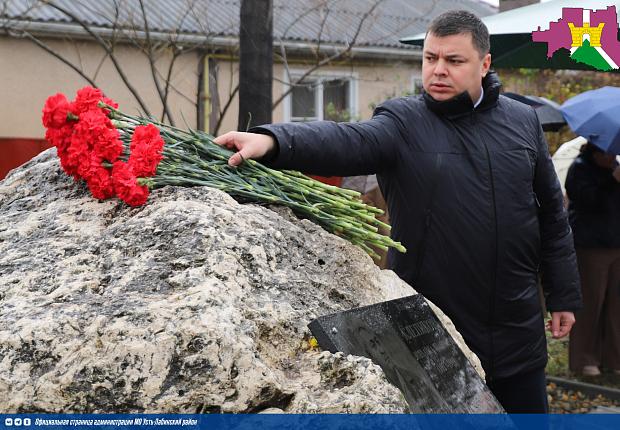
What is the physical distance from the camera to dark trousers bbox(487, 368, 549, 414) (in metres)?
2.91

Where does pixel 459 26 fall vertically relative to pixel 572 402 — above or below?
above

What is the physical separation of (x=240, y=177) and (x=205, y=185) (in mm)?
138

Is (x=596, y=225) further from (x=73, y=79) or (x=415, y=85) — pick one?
(x=415, y=85)

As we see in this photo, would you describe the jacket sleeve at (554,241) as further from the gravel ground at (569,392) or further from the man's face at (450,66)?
the gravel ground at (569,392)

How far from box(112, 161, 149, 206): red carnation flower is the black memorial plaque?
601mm

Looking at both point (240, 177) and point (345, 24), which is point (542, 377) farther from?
point (345, 24)

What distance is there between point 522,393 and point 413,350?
2.77 feet

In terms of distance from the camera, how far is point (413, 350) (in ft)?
7.47

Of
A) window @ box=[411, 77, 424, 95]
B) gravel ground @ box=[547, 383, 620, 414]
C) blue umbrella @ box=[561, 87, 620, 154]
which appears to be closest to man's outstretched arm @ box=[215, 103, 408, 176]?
blue umbrella @ box=[561, 87, 620, 154]

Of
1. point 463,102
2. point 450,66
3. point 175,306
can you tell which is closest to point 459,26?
point 450,66

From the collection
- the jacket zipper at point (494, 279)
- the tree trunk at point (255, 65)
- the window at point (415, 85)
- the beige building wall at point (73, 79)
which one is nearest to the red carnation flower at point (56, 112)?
the jacket zipper at point (494, 279)

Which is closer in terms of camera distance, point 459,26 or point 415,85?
point 459,26

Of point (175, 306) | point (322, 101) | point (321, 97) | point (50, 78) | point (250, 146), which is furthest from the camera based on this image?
point (322, 101)

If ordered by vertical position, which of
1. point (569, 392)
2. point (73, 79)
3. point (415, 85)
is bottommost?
point (569, 392)
